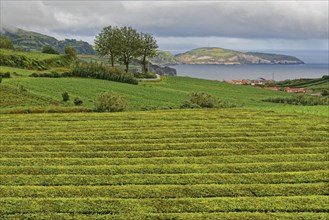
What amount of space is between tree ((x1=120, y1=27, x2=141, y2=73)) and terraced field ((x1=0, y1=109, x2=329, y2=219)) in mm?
58164

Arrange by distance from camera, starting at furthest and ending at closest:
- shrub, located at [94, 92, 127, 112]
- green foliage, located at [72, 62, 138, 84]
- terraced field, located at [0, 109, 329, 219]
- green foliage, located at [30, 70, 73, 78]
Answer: green foliage, located at [72, 62, 138, 84] < green foliage, located at [30, 70, 73, 78] < shrub, located at [94, 92, 127, 112] < terraced field, located at [0, 109, 329, 219]

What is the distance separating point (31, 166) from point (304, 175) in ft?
45.3

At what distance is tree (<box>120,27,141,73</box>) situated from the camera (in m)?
88.1

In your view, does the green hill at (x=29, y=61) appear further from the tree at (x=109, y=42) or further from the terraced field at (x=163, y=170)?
the terraced field at (x=163, y=170)

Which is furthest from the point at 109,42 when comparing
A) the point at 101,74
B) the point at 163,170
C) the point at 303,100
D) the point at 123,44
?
the point at 163,170

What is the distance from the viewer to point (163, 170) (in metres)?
19.3

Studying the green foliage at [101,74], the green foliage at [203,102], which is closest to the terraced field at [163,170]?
the green foliage at [203,102]

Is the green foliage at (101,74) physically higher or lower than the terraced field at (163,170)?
higher

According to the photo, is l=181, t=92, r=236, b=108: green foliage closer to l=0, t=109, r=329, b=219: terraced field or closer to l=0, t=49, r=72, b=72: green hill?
l=0, t=109, r=329, b=219: terraced field

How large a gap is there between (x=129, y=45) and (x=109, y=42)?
464cm

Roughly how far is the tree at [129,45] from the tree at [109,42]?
3.85ft

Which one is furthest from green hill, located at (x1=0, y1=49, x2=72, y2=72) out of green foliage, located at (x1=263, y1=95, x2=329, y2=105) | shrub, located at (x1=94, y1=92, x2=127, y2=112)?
shrub, located at (x1=94, y1=92, x2=127, y2=112)

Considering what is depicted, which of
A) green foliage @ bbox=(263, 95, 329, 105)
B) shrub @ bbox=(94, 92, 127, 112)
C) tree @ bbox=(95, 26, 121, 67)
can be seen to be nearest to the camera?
shrub @ bbox=(94, 92, 127, 112)

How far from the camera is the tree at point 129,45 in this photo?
88.1 metres
